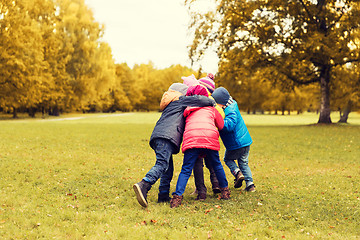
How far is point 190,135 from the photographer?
519 centimetres

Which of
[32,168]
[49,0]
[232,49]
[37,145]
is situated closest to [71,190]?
[32,168]

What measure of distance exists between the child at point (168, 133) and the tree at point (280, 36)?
18.0m

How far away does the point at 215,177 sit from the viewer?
6.04 meters

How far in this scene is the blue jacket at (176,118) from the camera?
17.3 feet

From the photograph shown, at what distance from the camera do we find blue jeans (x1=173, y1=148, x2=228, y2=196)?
516cm

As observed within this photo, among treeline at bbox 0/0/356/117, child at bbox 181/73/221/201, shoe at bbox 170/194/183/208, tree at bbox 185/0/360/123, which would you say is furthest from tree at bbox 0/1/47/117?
shoe at bbox 170/194/183/208

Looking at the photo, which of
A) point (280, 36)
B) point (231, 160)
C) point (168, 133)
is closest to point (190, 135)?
point (168, 133)

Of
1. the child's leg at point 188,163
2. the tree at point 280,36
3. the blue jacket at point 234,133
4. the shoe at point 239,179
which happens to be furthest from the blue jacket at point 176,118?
the tree at point 280,36

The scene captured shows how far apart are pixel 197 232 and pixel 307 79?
25249 mm

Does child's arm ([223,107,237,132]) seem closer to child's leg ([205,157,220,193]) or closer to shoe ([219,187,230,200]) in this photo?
child's leg ([205,157,220,193])

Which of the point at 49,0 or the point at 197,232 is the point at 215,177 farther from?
the point at 49,0

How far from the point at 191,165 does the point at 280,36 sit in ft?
68.2

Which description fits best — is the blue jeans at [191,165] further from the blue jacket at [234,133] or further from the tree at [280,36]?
the tree at [280,36]

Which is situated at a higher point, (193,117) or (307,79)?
(307,79)
